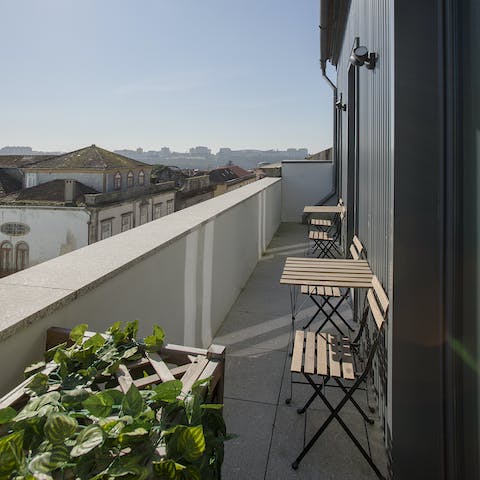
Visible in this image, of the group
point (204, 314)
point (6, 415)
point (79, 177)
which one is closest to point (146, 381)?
point (6, 415)

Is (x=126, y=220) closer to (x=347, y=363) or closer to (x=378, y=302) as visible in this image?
(x=378, y=302)

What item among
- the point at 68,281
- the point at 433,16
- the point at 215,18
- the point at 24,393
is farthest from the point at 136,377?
the point at 215,18

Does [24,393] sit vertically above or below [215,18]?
below

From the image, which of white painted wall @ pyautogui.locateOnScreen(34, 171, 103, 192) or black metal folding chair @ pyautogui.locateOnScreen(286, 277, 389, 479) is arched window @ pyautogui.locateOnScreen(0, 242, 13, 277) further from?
black metal folding chair @ pyautogui.locateOnScreen(286, 277, 389, 479)

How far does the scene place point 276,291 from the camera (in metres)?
5.61

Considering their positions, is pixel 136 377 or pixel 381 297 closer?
pixel 136 377

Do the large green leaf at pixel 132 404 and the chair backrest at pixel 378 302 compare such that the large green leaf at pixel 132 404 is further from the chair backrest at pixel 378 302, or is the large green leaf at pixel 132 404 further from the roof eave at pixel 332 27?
the roof eave at pixel 332 27

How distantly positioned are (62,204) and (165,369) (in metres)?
32.8

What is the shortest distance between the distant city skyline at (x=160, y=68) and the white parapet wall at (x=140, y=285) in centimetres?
612

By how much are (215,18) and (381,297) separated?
9.45m

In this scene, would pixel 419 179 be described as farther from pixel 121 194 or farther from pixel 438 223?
pixel 121 194

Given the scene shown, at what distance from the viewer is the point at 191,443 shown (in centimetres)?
99

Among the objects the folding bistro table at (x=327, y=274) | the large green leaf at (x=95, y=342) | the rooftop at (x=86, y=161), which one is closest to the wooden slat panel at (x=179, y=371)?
the large green leaf at (x=95, y=342)

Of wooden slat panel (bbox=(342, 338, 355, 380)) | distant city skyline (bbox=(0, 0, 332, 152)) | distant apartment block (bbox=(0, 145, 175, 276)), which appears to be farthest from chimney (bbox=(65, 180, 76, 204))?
wooden slat panel (bbox=(342, 338, 355, 380))
